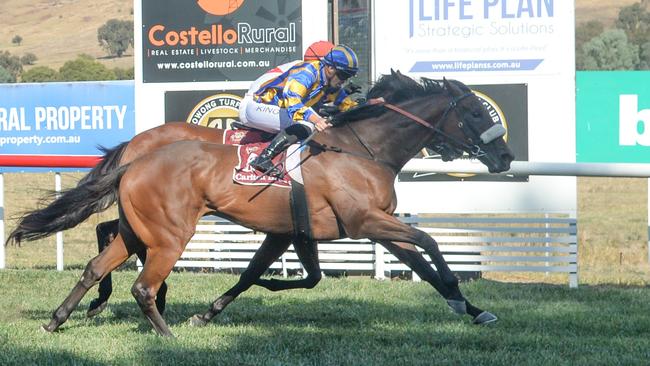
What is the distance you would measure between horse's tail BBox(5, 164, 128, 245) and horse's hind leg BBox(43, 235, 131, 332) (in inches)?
12.9

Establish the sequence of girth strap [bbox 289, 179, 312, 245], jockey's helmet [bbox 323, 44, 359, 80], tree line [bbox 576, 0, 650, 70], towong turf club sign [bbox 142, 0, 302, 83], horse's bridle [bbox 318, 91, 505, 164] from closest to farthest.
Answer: girth strap [bbox 289, 179, 312, 245], horse's bridle [bbox 318, 91, 505, 164], jockey's helmet [bbox 323, 44, 359, 80], towong turf club sign [bbox 142, 0, 302, 83], tree line [bbox 576, 0, 650, 70]

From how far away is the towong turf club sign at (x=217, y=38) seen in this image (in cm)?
1097

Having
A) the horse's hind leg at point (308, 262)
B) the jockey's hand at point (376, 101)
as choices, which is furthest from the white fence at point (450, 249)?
the jockey's hand at point (376, 101)

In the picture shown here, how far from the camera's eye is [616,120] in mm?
11125

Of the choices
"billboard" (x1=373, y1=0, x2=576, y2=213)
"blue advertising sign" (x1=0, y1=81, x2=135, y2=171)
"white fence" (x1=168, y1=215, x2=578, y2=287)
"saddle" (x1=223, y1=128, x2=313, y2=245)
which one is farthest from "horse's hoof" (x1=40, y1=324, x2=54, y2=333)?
"blue advertising sign" (x1=0, y1=81, x2=135, y2=171)

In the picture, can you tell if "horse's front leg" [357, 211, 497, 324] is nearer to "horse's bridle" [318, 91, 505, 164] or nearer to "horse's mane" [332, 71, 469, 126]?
"horse's bridle" [318, 91, 505, 164]

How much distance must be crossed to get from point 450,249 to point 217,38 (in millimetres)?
3058

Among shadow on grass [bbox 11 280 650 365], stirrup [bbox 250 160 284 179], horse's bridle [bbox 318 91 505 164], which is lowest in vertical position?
shadow on grass [bbox 11 280 650 365]

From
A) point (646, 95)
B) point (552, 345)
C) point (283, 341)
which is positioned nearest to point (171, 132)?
point (283, 341)

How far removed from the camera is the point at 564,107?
10219 mm

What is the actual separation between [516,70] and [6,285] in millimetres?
4974

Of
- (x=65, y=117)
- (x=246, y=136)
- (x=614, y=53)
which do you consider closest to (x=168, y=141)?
(x=246, y=136)

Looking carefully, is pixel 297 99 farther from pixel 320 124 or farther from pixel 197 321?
pixel 197 321

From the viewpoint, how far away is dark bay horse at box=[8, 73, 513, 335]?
7.27 m
